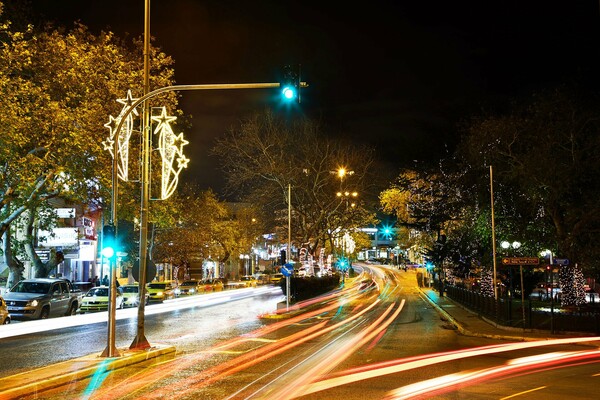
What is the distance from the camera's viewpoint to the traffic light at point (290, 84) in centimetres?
1385

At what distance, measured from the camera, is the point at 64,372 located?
1248 centimetres

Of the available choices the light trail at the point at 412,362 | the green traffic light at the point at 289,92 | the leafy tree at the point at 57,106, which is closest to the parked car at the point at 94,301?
the leafy tree at the point at 57,106

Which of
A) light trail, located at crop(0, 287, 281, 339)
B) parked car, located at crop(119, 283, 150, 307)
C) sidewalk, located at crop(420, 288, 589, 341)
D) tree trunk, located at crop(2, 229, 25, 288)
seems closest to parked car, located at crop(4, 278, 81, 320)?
light trail, located at crop(0, 287, 281, 339)

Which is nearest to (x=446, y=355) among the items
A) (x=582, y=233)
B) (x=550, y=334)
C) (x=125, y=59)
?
(x=550, y=334)

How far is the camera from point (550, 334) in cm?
2106

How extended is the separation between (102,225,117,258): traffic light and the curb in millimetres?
2451

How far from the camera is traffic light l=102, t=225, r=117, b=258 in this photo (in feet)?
48.2

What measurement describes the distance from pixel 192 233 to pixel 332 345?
133ft

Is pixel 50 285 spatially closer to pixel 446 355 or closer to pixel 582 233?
pixel 446 355

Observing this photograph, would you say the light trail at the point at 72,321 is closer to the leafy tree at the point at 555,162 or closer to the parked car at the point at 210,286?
the parked car at the point at 210,286

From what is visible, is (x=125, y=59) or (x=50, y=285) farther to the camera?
(x=50, y=285)

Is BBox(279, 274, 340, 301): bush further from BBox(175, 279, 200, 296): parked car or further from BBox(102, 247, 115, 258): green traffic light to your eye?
BBox(102, 247, 115, 258): green traffic light

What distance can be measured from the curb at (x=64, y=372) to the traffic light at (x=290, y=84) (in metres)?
7.08

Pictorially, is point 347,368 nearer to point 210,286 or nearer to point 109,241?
point 109,241
